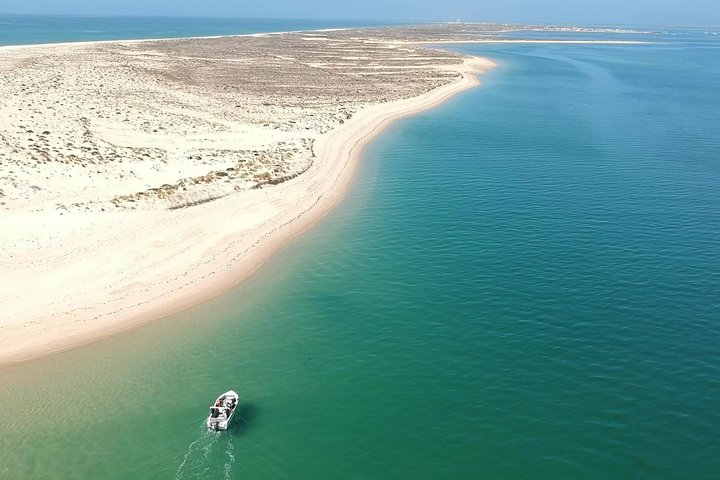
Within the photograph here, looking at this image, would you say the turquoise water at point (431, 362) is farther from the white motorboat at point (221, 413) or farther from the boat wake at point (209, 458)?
the white motorboat at point (221, 413)

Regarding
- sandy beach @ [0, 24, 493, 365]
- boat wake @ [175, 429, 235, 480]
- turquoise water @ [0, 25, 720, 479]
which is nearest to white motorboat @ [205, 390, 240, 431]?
boat wake @ [175, 429, 235, 480]

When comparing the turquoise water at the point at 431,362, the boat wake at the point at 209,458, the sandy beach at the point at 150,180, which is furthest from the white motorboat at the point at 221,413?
the sandy beach at the point at 150,180

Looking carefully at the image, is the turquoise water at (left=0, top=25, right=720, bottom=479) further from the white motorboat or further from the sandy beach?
the sandy beach

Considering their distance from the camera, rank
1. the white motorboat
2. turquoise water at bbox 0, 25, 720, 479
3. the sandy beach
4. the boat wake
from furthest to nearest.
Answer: the sandy beach → the white motorboat → turquoise water at bbox 0, 25, 720, 479 → the boat wake

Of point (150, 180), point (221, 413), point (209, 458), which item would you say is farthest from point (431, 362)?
point (150, 180)

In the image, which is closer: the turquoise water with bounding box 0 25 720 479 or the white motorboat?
the turquoise water with bounding box 0 25 720 479

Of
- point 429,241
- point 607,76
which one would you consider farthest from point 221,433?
point 607,76

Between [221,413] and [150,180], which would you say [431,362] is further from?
[150,180]
